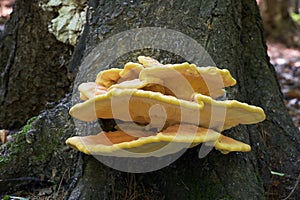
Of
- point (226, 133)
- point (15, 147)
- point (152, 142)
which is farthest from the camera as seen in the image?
point (15, 147)

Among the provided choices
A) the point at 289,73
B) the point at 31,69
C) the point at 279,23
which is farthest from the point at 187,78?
the point at 279,23

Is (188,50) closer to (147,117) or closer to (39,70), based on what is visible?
(147,117)

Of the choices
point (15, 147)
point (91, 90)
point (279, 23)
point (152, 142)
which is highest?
point (91, 90)

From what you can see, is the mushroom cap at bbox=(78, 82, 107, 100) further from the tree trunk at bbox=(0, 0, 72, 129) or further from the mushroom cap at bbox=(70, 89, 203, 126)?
the tree trunk at bbox=(0, 0, 72, 129)

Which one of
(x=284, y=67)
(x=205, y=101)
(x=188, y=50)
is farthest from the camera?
(x=284, y=67)

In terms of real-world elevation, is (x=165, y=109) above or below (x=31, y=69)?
above

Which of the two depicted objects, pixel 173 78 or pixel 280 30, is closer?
pixel 173 78

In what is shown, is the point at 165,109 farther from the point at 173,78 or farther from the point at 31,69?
the point at 31,69

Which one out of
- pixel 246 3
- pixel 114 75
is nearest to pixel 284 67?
pixel 246 3

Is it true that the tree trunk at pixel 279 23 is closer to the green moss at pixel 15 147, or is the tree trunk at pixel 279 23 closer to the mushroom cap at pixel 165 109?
the green moss at pixel 15 147
